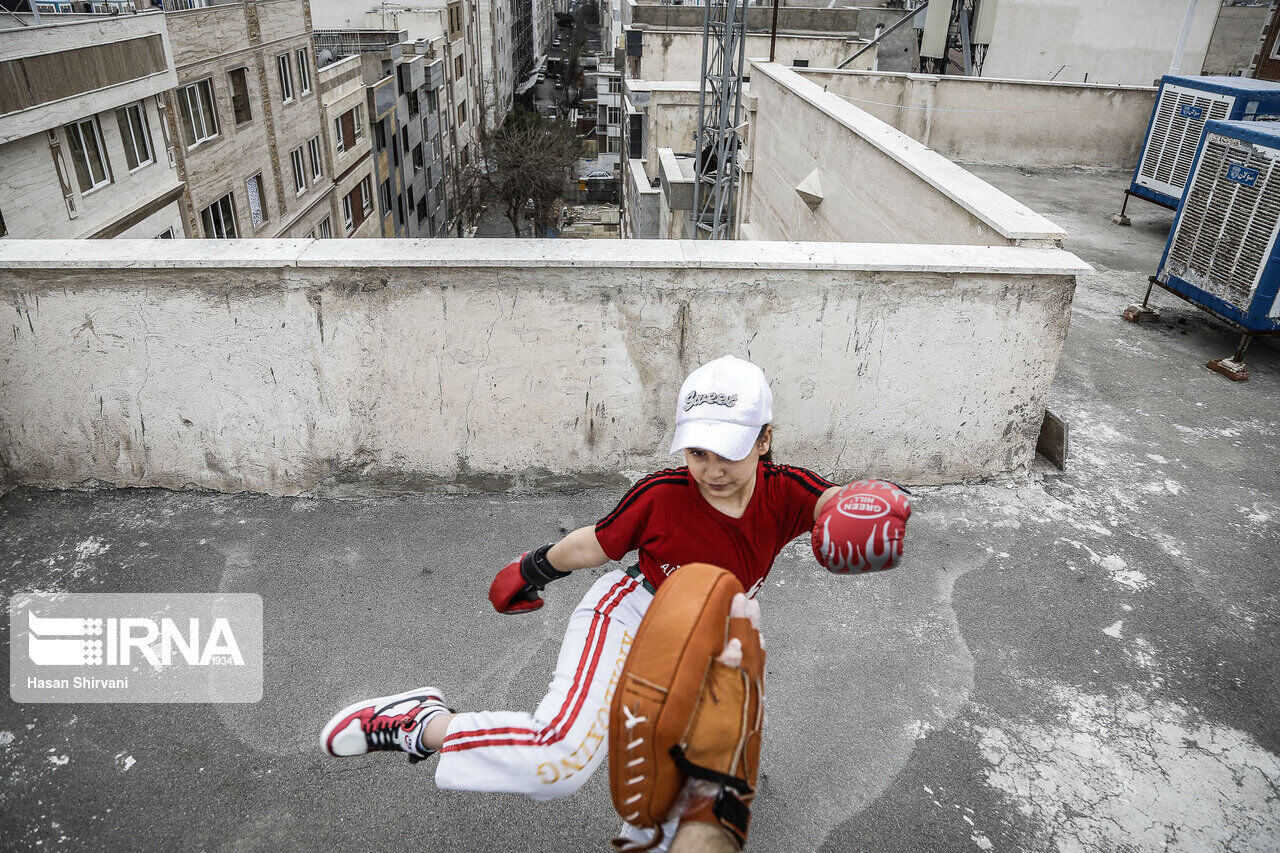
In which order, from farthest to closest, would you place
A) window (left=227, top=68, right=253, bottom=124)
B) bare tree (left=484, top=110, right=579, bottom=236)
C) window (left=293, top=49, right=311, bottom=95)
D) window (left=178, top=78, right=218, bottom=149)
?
bare tree (left=484, top=110, right=579, bottom=236) < window (left=293, top=49, right=311, bottom=95) < window (left=227, top=68, right=253, bottom=124) < window (left=178, top=78, right=218, bottom=149)

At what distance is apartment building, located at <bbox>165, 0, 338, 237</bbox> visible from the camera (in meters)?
18.5

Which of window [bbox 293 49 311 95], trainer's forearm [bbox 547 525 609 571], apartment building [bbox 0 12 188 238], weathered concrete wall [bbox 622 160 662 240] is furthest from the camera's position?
window [bbox 293 49 311 95]

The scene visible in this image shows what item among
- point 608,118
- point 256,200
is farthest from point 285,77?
point 608,118

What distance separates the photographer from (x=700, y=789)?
2.12 metres

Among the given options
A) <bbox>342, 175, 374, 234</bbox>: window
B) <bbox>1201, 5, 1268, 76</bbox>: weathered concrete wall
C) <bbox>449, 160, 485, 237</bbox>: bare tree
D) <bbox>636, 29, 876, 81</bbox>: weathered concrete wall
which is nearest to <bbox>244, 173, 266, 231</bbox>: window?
<bbox>342, 175, 374, 234</bbox>: window

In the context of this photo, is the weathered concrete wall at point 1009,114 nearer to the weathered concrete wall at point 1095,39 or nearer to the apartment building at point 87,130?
the weathered concrete wall at point 1095,39

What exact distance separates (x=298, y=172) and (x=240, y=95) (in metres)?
3.68

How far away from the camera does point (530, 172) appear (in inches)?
1575

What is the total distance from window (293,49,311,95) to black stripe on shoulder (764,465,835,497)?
86.6 ft

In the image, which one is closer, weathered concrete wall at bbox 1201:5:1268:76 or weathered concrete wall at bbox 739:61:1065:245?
weathered concrete wall at bbox 739:61:1065:245

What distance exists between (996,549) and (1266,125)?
5.33m

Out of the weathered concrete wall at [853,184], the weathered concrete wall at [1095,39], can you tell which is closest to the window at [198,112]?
the weathered concrete wall at [853,184]

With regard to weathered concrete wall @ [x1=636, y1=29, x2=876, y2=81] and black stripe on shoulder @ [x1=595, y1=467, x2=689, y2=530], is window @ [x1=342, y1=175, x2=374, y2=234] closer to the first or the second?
weathered concrete wall @ [x1=636, y1=29, x2=876, y2=81]

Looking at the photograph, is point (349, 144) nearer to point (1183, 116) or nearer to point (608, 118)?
point (1183, 116)
